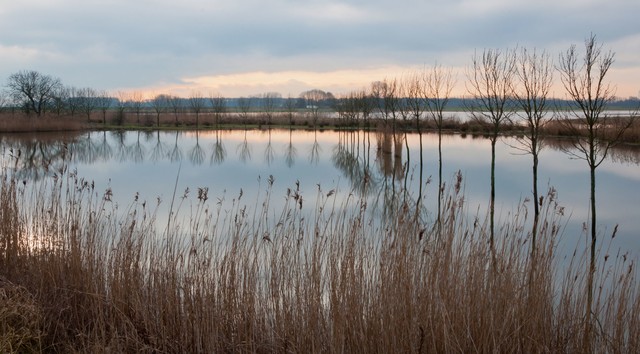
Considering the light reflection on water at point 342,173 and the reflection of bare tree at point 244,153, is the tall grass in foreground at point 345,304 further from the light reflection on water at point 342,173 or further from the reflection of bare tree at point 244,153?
the reflection of bare tree at point 244,153

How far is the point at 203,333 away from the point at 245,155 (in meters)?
24.6

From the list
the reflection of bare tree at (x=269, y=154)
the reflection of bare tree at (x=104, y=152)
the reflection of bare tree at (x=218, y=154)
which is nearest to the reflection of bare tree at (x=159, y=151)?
the reflection of bare tree at (x=104, y=152)

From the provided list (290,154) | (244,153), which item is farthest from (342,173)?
(244,153)

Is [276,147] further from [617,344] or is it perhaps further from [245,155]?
[617,344]

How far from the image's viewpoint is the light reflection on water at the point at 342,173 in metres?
13.2

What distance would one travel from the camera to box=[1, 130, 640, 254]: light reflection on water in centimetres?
1320

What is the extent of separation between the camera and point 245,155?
28438 millimetres

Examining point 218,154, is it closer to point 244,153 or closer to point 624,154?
point 244,153

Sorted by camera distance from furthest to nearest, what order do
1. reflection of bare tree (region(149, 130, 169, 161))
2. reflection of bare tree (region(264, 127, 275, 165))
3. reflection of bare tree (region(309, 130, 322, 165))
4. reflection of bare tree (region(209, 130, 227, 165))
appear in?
reflection of bare tree (region(149, 130, 169, 161)) → reflection of bare tree (region(264, 127, 275, 165)) → reflection of bare tree (region(309, 130, 322, 165)) → reflection of bare tree (region(209, 130, 227, 165))

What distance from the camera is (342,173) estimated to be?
70.6 ft

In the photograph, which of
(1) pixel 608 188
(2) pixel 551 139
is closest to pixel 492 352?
(1) pixel 608 188

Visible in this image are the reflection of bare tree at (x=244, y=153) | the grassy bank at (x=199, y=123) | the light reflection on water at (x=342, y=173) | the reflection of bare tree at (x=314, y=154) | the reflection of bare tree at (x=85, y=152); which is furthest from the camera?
the grassy bank at (x=199, y=123)

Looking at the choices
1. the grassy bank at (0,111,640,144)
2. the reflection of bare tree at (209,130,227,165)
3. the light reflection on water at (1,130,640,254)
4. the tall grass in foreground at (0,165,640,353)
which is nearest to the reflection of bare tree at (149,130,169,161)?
the light reflection on water at (1,130,640,254)

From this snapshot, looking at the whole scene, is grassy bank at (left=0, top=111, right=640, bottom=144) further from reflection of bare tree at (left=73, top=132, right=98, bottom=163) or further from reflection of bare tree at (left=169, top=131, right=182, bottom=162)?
reflection of bare tree at (left=169, top=131, right=182, bottom=162)
